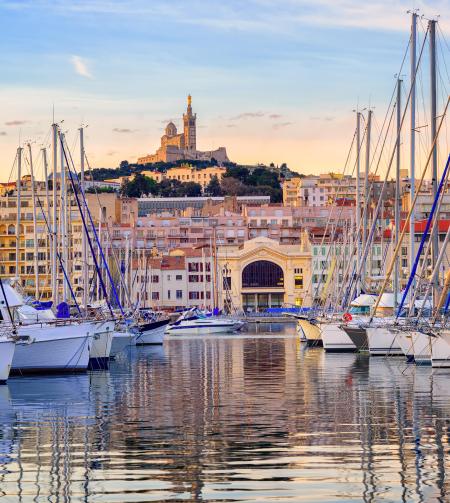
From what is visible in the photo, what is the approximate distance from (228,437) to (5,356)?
14121 millimetres

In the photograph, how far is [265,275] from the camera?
6777 inches

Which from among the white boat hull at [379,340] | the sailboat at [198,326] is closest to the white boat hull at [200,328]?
the sailboat at [198,326]

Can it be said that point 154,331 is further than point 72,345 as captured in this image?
Yes

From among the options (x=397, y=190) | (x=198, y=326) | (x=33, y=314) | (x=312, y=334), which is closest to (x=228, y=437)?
(x=33, y=314)

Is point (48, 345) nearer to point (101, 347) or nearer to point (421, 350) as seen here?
point (101, 347)

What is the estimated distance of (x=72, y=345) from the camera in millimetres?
43188

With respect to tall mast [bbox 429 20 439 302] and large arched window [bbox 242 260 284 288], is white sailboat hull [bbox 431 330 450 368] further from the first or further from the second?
large arched window [bbox 242 260 284 288]

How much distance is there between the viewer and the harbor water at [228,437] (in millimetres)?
18172

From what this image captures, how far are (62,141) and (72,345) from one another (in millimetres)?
15015

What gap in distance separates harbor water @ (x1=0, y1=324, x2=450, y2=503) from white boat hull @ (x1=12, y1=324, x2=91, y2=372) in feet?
2.67

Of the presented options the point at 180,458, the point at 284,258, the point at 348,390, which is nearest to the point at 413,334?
the point at 348,390

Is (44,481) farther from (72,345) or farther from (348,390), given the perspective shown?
(72,345)

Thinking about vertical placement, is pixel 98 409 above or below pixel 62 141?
below

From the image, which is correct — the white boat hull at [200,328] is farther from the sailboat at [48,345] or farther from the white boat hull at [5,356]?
the white boat hull at [5,356]
